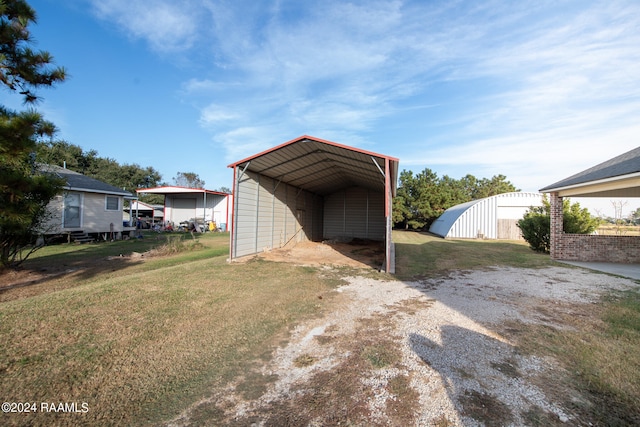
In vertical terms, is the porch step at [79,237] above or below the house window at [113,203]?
below

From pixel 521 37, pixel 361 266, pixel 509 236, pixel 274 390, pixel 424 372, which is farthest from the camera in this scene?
pixel 509 236

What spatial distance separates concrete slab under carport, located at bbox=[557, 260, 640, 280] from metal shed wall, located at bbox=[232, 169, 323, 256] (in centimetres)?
1108

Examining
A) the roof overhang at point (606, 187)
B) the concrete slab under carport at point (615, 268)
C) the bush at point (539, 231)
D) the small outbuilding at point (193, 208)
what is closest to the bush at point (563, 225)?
the bush at point (539, 231)

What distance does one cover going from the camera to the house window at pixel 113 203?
16.0m

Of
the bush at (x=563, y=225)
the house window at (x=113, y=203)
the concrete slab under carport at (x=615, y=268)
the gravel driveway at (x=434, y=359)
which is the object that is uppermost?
the house window at (x=113, y=203)

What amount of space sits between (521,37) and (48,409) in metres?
11.8

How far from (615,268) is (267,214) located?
1195 cm

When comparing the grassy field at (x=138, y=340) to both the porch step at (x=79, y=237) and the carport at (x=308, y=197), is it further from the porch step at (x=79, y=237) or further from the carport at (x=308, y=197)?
the porch step at (x=79, y=237)

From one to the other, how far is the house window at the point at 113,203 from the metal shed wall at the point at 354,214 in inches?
509

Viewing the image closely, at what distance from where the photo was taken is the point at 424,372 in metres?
2.74

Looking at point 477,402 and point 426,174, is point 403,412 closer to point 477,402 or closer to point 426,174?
point 477,402

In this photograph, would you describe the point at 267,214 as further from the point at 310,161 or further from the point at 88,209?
the point at 88,209

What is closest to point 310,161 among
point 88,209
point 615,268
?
point 615,268

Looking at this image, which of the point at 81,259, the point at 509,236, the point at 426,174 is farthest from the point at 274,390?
the point at 426,174
